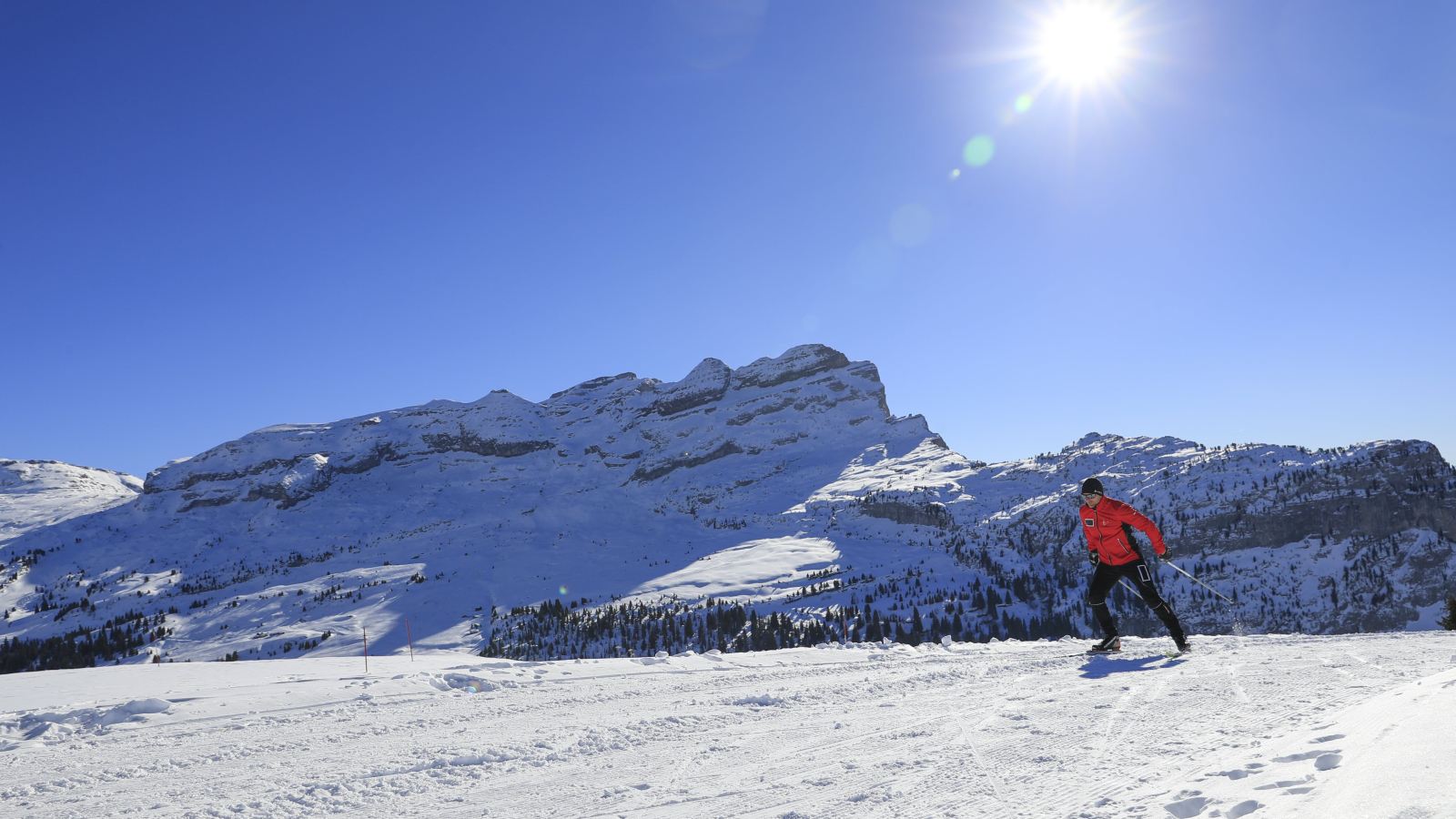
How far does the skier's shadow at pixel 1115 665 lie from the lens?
802 cm

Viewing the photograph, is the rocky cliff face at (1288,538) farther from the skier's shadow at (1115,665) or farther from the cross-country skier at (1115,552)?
Result: the skier's shadow at (1115,665)

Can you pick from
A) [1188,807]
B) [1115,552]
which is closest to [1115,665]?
[1115,552]

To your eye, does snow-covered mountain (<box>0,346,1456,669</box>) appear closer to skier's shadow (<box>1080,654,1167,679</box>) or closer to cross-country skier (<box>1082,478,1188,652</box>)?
cross-country skier (<box>1082,478,1188,652</box>)

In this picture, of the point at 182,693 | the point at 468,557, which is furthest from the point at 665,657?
the point at 468,557

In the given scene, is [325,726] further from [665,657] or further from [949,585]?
[949,585]

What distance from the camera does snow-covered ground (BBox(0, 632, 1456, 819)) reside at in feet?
11.9

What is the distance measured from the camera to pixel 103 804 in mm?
4867

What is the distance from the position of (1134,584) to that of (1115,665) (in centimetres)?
250

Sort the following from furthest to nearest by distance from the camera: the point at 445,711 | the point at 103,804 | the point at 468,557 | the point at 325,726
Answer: the point at 468,557 < the point at 445,711 < the point at 325,726 < the point at 103,804

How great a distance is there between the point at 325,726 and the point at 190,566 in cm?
21004

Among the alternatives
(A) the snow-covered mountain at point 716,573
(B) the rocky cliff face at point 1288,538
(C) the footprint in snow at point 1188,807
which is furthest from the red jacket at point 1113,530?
(B) the rocky cliff face at point 1288,538

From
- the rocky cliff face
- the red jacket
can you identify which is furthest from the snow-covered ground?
the rocky cliff face

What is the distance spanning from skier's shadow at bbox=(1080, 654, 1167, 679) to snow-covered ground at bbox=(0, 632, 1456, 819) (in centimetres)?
7

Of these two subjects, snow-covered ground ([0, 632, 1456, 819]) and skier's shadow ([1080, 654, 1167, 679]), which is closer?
snow-covered ground ([0, 632, 1456, 819])
